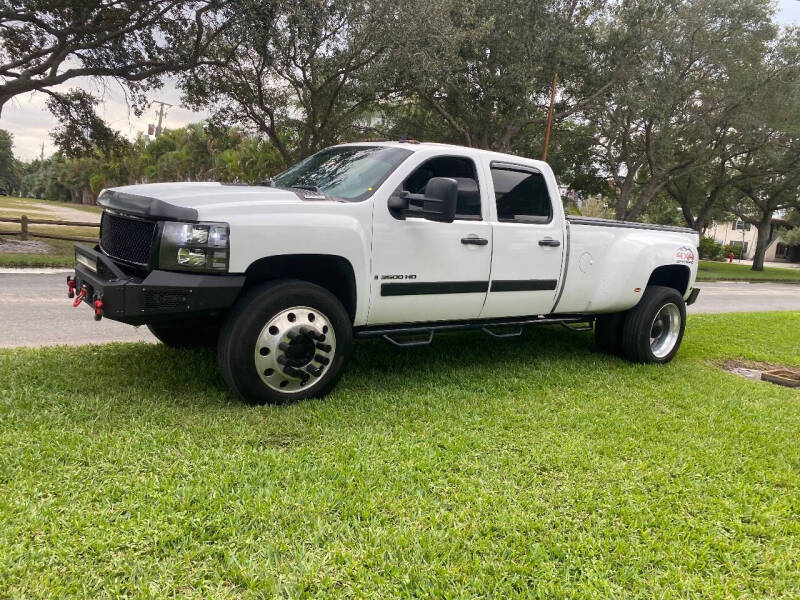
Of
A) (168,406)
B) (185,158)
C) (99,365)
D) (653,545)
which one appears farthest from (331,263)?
(185,158)

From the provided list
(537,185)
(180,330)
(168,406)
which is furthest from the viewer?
(537,185)

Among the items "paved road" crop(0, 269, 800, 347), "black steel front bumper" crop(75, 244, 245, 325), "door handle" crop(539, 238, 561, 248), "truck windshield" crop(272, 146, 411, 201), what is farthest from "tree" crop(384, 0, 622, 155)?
"black steel front bumper" crop(75, 244, 245, 325)

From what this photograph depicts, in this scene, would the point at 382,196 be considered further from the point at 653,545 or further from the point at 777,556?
the point at 777,556

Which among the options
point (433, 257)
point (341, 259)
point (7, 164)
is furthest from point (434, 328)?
point (7, 164)

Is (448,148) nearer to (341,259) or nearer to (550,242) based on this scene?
(550,242)

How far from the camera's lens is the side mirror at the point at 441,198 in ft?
13.1

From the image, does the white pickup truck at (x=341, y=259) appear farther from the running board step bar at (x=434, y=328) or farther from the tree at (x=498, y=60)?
the tree at (x=498, y=60)

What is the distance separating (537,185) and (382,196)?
71.8 inches

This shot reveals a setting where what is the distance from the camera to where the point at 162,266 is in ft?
11.8

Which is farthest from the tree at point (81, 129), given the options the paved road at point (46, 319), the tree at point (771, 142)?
the tree at point (771, 142)

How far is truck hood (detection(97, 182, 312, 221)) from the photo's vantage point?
3576mm

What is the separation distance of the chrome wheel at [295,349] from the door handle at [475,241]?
131 cm

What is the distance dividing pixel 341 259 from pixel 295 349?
70cm

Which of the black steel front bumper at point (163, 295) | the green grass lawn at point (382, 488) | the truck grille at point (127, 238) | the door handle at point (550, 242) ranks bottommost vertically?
the green grass lawn at point (382, 488)
